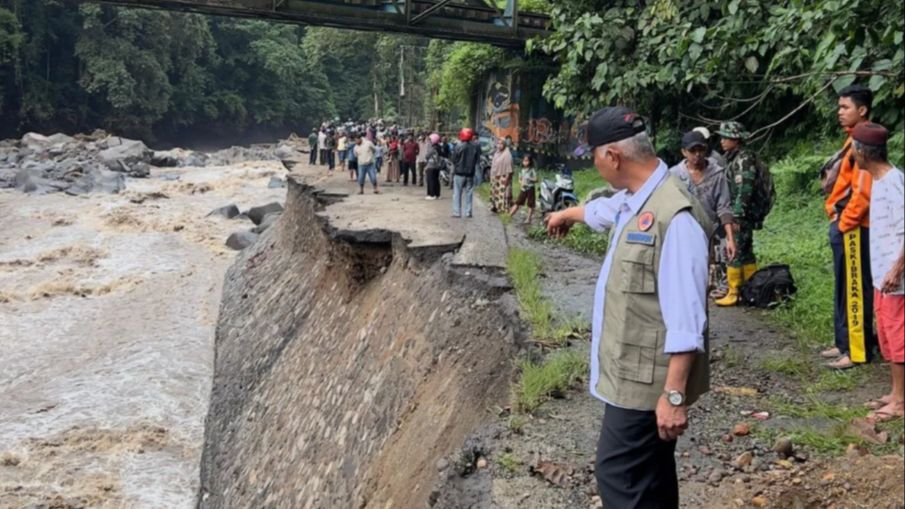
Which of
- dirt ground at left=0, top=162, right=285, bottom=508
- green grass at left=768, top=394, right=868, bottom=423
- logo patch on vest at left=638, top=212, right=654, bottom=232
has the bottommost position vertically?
dirt ground at left=0, top=162, right=285, bottom=508

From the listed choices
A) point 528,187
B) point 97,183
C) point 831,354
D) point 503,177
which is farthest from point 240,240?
point 831,354

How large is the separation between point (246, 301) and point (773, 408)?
11.6 meters

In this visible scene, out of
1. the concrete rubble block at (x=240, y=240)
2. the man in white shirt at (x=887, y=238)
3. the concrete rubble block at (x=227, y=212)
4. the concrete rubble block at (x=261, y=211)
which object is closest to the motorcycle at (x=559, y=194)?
the man in white shirt at (x=887, y=238)

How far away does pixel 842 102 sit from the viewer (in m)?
3.81

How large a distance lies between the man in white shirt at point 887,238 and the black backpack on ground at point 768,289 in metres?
3.68

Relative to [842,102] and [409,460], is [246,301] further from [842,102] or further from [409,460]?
[842,102]

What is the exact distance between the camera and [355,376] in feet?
28.0

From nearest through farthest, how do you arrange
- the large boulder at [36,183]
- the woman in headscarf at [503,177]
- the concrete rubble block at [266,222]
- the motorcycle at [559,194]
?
the motorcycle at [559,194], the woman in headscarf at [503,177], the concrete rubble block at [266,222], the large boulder at [36,183]

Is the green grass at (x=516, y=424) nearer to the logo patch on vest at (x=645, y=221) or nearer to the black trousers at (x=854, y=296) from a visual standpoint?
the black trousers at (x=854, y=296)

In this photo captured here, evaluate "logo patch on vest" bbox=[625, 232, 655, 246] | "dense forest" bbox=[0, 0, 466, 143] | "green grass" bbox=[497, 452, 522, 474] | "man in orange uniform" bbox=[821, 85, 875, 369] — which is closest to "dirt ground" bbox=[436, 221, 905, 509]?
"green grass" bbox=[497, 452, 522, 474]

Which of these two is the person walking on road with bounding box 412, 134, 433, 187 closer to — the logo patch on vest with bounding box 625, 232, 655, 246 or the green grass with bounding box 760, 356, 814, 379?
the green grass with bounding box 760, 356, 814, 379

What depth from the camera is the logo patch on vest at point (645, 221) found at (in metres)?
2.89

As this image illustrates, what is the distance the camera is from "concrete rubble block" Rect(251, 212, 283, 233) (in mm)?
21891

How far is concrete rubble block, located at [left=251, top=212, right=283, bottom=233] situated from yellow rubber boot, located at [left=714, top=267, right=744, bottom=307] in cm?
1594
